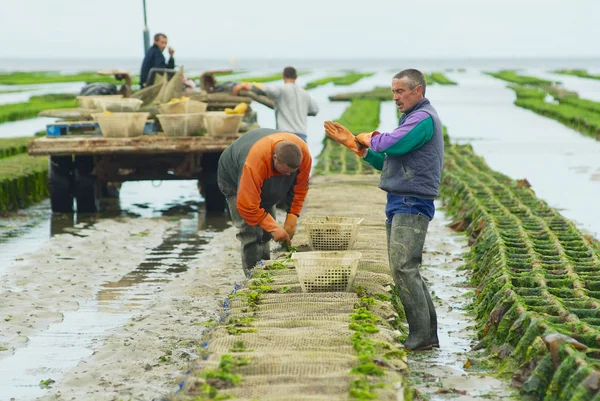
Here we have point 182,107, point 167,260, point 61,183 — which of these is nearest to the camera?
point 167,260

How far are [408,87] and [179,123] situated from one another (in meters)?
5.96

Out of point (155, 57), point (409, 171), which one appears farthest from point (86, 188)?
point (409, 171)

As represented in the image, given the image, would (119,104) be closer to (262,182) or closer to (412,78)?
(262,182)

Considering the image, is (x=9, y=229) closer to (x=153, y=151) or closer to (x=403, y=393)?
(x=153, y=151)

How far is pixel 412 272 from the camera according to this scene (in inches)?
233

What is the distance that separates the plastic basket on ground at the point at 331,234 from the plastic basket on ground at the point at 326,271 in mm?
1115

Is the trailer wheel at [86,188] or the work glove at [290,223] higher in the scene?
the work glove at [290,223]

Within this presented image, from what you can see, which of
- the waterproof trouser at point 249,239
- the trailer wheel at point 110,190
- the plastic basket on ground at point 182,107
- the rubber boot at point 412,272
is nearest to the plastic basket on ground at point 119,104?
the plastic basket on ground at point 182,107

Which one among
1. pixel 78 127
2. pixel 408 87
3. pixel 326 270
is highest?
pixel 408 87

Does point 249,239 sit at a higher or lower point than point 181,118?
lower

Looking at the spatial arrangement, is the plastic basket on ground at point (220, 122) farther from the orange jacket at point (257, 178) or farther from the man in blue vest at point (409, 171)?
the man in blue vest at point (409, 171)

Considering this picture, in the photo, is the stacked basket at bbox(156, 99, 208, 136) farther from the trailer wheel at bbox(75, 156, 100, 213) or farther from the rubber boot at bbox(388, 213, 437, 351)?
the rubber boot at bbox(388, 213, 437, 351)

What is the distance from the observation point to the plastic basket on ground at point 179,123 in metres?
11.3

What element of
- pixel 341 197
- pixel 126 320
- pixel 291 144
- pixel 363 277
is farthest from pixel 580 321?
pixel 341 197
